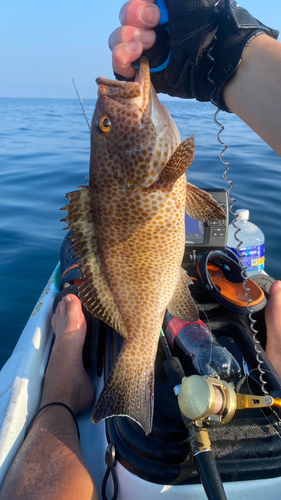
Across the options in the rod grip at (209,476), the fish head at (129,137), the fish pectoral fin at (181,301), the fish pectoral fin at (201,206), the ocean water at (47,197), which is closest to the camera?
the rod grip at (209,476)

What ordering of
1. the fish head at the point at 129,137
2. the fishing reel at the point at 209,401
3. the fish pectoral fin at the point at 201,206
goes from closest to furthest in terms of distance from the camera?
the fishing reel at the point at 209,401
the fish head at the point at 129,137
the fish pectoral fin at the point at 201,206

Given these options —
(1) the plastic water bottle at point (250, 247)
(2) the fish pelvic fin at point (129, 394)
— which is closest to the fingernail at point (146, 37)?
(2) the fish pelvic fin at point (129, 394)

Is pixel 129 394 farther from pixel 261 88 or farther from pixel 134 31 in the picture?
pixel 134 31

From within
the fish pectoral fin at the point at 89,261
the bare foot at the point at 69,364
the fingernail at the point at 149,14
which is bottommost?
the bare foot at the point at 69,364

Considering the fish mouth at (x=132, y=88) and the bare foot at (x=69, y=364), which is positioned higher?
the fish mouth at (x=132, y=88)

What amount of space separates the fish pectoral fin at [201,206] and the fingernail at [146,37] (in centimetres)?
70

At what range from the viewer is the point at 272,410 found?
5.81 feet

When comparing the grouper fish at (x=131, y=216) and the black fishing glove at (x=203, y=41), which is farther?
the grouper fish at (x=131, y=216)

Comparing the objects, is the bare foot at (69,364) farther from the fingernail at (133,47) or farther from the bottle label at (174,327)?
the fingernail at (133,47)

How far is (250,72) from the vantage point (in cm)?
128

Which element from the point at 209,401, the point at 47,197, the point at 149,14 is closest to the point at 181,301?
the point at 209,401

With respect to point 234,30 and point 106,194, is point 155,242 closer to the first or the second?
point 106,194

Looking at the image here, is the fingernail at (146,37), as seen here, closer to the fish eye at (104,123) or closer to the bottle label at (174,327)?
the fish eye at (104,123)

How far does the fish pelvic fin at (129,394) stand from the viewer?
1.63 m
